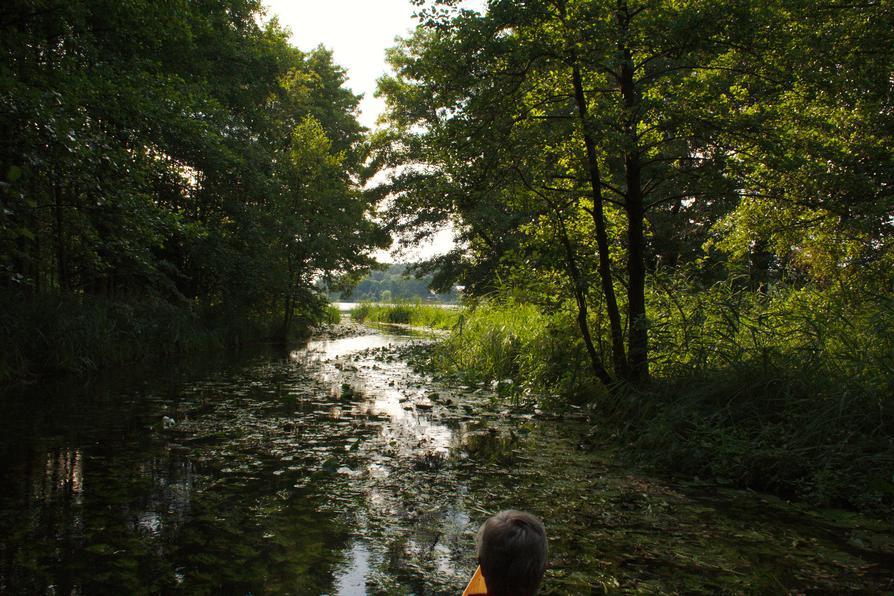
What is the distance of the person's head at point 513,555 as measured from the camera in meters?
1.94

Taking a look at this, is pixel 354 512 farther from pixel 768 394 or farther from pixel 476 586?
pixel 768 394

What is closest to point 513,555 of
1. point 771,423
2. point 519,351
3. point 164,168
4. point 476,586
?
point 476,586

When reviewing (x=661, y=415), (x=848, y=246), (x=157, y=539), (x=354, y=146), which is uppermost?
(x=354, y=146)

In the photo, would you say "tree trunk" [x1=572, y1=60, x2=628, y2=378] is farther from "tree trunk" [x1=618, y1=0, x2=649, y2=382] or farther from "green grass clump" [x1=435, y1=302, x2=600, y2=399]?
"green grass clump" [x1=435, y1=302, x2=600, y2=399]

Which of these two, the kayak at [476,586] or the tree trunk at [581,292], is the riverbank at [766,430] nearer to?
the tree trunk at [581,292]

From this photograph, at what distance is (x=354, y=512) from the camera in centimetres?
467

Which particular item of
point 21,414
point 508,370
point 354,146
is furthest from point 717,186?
point 354,146

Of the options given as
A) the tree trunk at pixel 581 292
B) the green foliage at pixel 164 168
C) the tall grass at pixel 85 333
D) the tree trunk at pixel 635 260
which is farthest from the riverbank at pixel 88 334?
the tree trunk at pixel 635 260

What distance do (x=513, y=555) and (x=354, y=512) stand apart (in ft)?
10.0

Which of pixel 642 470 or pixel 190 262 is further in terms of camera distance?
pixel 190 262

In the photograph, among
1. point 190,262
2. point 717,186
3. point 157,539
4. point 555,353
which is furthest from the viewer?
point 190,262

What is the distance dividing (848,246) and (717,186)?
170 inches

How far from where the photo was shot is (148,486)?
5.11m

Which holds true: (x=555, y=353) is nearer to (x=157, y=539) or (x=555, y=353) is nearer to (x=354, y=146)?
(x=157, y=539)
